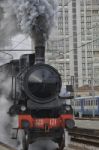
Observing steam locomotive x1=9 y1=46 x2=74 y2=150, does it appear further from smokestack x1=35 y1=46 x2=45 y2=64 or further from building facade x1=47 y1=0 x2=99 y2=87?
building facade x1=47 y1=0 x2=99 y2=87

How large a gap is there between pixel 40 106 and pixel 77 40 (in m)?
42.2

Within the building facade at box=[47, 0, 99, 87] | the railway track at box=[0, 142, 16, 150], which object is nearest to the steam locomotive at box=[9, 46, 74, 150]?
the railway track at box=[0, 142, 16, 150]

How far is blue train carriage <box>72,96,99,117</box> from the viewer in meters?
46.8

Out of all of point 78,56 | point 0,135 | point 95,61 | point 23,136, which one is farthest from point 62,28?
point 23,136

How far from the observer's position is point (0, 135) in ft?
49.5

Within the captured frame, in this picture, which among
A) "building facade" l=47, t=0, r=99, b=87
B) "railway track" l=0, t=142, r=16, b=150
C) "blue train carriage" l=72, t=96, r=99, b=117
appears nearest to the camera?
"railway track" l=0, t=142, r=16, b=150

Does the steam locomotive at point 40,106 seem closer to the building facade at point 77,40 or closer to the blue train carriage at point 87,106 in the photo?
the building facade at point 77,40

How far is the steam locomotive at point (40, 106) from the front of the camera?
1194 centimetres

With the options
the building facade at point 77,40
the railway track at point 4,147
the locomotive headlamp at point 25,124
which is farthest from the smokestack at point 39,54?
the building facade at point 77,40

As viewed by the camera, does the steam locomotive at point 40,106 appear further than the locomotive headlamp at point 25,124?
Yes

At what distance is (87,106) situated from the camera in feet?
159

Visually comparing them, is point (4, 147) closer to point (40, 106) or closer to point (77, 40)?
point (40, 106)

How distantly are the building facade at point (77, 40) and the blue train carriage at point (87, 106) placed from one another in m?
2.54

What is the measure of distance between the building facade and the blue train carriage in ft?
8.35
